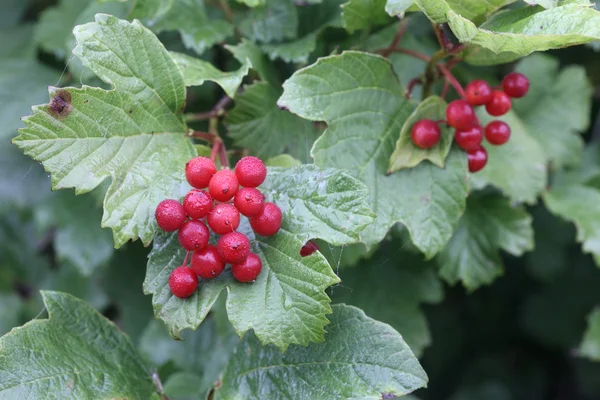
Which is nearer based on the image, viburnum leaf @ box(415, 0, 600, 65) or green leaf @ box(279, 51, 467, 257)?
viburnum leaf @ box(415, 0, 600, 65)

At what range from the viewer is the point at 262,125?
147cm

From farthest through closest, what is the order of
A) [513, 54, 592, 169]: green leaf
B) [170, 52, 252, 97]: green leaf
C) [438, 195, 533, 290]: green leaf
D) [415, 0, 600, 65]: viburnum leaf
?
[513, 54, 592, 169]: green leaf, [438, 195, 533, 290]: green leaf, [170, 52, 252, 97]: green leaf, [415, 0, 600, 65]: viburnum leaf

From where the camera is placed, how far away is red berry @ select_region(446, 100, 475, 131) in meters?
1.32

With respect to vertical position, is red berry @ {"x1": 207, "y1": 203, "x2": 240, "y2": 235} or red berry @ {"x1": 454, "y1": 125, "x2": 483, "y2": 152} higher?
red berry @ {"x1": 207, "y1": 203, "x2": 240, "y2": 235}

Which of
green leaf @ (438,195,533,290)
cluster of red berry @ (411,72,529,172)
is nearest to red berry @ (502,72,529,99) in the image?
cluster of red berry @ (411,72,529,172)

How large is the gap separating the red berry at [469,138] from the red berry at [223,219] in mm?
593

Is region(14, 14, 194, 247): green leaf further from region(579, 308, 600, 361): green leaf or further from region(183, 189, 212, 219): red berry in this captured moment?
region(579, 308, 600, 361): green leaf

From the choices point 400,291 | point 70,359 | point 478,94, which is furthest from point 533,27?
point 70,359

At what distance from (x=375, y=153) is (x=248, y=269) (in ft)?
1.50

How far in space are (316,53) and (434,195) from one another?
548 mm

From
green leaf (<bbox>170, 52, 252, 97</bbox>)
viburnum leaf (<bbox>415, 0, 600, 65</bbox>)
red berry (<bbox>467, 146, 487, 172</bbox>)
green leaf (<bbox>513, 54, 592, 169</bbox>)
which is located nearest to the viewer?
viburnum leaf (<bbox>415, 0, 600, 65</bbox>)

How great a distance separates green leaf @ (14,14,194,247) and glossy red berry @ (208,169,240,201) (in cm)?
11

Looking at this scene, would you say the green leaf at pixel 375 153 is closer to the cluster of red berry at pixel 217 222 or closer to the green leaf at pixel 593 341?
the cluster of red berry at pixel 217 222

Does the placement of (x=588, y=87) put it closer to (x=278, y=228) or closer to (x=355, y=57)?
(x=355, y=57)
